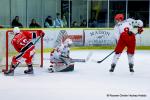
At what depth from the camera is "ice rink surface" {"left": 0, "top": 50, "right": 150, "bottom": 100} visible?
23.6 feet

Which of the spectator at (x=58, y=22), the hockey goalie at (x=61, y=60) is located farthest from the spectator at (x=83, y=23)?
the hockey goalie at (x=61, y=60)

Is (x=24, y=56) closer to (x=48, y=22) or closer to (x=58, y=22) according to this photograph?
(x=48, y=22)

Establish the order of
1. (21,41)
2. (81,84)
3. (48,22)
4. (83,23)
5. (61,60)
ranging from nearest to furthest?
1. (81,84)
2. (21,41)
3. (61,60)
4. (48,22)
5. (83,23)

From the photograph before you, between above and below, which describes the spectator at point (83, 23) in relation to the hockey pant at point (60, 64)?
above

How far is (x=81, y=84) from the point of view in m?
8.54

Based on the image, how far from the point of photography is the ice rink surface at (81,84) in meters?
7.18

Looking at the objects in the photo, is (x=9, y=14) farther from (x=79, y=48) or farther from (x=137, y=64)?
(x=137, y=64)

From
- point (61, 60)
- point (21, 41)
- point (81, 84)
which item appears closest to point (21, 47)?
point (21, 41)

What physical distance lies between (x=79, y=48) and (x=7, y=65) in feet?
21.8

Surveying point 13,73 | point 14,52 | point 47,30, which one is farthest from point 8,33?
point 47,30

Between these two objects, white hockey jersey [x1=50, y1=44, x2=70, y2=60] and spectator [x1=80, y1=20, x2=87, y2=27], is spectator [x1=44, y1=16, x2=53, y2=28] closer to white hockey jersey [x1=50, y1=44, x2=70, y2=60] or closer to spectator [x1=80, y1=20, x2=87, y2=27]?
spectator [x1=80, y1=20, x2=87, y2=27]

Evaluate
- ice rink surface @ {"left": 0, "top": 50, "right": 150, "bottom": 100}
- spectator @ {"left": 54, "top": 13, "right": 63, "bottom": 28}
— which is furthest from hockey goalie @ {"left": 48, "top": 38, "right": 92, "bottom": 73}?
spectator @ {"left": 54, "top": 13, "right": 63, "bottom": 28}

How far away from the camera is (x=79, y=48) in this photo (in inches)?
663

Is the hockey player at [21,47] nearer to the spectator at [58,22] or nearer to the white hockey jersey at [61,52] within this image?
the white hockey jersey at [61,52]
